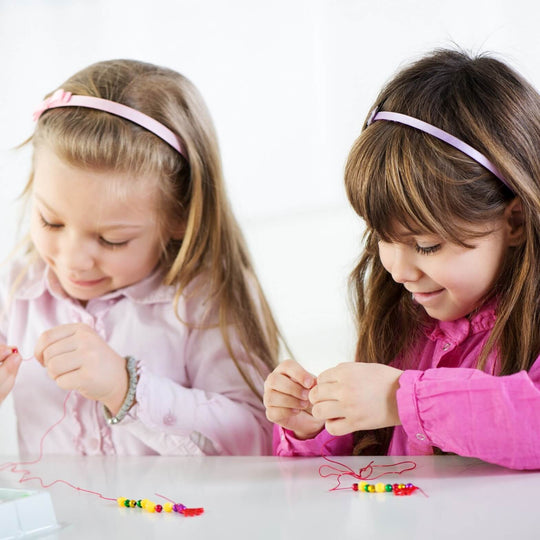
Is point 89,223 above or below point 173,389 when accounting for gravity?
above

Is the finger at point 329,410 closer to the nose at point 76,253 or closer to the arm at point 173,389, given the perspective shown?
the arm at point 173,389

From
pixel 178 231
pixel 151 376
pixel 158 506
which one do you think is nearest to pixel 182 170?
pixel 178 231

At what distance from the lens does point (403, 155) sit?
98 centimetres

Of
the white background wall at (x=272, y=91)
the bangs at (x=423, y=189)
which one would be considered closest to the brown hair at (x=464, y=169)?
the bangs at (x=423, y=189)

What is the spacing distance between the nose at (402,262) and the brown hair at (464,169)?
0.02 meters

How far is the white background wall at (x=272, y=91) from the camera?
6.12ft

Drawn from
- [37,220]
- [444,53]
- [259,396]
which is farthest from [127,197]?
[444,53]

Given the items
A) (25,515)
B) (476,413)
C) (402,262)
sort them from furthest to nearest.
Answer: (402,262)
(476,413)
(25,515)

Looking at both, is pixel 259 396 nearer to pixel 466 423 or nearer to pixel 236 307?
pixel 236 307

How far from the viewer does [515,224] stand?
1018mm

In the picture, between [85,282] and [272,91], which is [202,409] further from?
[272,91]

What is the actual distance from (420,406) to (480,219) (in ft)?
0.75

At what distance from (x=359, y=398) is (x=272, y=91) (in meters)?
1.19

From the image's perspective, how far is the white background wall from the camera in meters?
1.86
